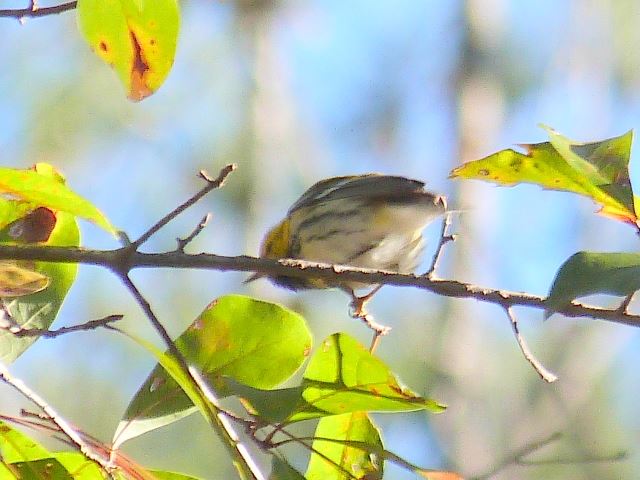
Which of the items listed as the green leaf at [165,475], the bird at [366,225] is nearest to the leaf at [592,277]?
the green leaf at [165,475]

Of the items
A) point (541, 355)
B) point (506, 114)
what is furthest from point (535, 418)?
point (506, 114)

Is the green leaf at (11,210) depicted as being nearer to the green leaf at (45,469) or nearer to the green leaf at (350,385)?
the green leaf at (45,469)

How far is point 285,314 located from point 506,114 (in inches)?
229

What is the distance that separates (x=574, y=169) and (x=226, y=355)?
18.6 inches

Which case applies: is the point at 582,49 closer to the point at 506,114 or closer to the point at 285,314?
the point at 506,114

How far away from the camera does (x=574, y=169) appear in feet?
3.34

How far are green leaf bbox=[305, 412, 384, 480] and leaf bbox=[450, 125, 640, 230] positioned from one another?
Answer: 33 cm

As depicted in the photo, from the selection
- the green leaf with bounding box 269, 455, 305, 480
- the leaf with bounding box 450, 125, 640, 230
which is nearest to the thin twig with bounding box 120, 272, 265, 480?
the green leaf with bounding box 269, 455, 305, 480

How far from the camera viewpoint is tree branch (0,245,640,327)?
94 centimetres

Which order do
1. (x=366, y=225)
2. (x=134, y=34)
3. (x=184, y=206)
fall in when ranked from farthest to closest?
(x=366, y=225), (x=134, y=34), (x=184, y=206)

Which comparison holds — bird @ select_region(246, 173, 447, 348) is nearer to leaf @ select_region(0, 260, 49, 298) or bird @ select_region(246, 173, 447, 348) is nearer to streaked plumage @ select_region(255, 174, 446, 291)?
streaked plumage @ select_region(255, 174, 446, 291)

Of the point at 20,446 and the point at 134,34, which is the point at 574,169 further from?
the point at 20,446

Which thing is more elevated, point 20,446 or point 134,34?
point 134,34

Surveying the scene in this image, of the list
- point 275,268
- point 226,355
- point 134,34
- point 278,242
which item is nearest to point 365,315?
point 226,355
